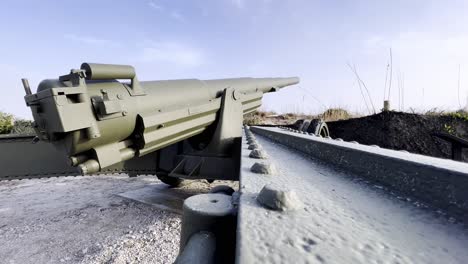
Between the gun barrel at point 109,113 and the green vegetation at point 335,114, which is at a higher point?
the gun barrel at point 109,113

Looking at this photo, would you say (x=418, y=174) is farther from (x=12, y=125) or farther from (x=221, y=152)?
(x=12, y=125)

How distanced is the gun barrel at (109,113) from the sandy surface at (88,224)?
94 cm

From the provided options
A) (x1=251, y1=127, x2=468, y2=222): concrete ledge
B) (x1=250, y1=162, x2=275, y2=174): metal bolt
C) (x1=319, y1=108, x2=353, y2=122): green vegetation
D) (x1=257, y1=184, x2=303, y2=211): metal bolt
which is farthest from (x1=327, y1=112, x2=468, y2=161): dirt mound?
(x1=257, y1=184, x2=303, y2=211): metal bolt

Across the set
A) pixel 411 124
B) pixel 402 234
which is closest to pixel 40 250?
pixel 402 234

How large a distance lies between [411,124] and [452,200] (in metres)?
7.15

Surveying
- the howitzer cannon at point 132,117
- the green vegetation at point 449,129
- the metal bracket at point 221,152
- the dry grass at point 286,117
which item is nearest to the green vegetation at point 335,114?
the dry grass at point 286,117

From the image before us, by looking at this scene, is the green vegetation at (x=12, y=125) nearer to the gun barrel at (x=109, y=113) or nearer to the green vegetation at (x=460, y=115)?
the gun barrel at (x=109, y=113)

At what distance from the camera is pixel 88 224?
308 centimetres

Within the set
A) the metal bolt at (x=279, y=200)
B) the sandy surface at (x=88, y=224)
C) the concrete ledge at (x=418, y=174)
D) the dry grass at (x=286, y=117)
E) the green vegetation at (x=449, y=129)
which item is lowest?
the green vegetation at (x=449, y=129)

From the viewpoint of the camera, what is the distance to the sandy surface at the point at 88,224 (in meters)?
2.37

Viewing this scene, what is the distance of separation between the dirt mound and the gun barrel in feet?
18.3

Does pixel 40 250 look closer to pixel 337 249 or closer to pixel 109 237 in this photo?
pixel 109 237

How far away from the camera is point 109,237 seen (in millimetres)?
2709

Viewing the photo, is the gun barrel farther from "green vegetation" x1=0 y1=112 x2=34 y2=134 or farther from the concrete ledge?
"green vegetation" x1=0 y1=112 x2=34 y2=134
